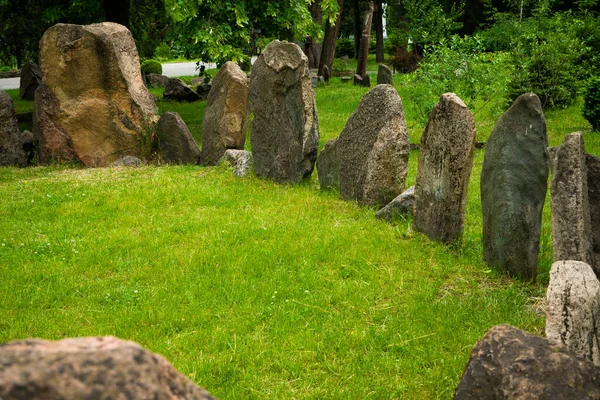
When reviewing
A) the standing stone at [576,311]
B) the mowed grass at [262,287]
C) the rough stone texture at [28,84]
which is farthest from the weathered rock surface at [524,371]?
Answer: the rough stone texture at [28,84]

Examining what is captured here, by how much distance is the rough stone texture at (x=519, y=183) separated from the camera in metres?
6.82

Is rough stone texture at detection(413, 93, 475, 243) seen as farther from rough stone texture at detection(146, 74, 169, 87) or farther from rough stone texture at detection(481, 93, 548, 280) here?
rough stone texture at detection(146, 74, 169, 87)

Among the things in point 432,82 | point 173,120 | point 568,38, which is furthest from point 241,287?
point 568,38

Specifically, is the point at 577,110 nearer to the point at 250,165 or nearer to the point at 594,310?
the point at 250,165

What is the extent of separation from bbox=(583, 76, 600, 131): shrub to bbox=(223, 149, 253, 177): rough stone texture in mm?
7272

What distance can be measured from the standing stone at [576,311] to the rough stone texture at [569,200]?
1.24 metres

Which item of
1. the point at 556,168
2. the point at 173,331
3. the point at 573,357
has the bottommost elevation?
the point at 173,331

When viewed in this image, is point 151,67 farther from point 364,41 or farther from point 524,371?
point 524,371

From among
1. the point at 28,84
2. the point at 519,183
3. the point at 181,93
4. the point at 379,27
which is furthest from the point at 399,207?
the point at 379,27

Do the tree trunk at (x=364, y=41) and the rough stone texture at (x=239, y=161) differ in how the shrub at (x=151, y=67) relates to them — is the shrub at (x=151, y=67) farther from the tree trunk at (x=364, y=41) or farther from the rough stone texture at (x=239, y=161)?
the rough stone texture at (x=239, y=161)

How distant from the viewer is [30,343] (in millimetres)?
2010

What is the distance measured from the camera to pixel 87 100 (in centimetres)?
1334

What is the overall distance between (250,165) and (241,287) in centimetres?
519

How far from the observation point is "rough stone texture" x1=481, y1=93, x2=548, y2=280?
6816 mm
